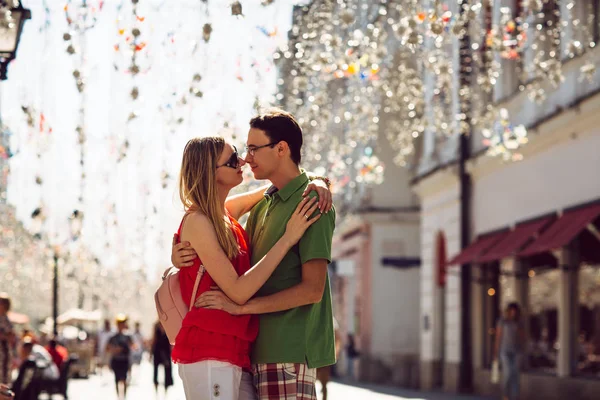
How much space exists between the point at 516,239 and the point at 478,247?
334 centimetres

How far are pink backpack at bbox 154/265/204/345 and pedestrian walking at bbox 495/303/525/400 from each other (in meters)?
15.5

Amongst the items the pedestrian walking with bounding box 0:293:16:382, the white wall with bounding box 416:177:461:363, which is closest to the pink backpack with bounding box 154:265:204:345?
the pedestrian walking with bounding box 0:293:16:382

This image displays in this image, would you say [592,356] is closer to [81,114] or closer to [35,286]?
[81,114]

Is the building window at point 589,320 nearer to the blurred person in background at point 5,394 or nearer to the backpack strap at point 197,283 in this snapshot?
the blurred person in background at point 5,394

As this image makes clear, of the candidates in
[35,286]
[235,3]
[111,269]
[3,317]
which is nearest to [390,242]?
[3,317]

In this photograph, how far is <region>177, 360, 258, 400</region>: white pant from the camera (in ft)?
16.1

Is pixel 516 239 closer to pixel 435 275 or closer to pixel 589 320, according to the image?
Result: pixel 589 320

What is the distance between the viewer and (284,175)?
530cm

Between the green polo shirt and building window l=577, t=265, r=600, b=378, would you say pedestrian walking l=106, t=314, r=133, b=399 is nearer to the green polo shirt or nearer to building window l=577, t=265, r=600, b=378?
building window l=577, t=265, r=600, b=378

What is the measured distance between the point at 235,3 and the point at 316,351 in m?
4.62

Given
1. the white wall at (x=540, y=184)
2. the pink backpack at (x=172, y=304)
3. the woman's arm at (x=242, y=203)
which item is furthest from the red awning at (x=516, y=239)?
the pink backpack at (x=172, y=304)

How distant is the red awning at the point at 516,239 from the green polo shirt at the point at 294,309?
16.8 metres

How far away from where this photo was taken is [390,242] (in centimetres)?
4097

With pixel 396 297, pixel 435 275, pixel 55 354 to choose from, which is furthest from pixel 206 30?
pixel 396 297
